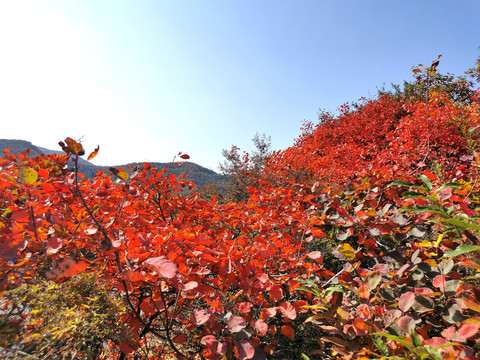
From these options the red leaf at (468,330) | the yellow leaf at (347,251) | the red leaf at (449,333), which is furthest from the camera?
the yellow leaf at (347,251)

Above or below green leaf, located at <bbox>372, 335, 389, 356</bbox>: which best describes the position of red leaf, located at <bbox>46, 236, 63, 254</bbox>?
above

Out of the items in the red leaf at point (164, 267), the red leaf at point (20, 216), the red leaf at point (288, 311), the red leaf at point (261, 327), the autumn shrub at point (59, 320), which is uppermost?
the red leaf at point (20, 216)

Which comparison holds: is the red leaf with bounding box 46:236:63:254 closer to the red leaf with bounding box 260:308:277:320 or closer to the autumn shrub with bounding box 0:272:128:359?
the autumn shrub with bounding box 0:272:128:359

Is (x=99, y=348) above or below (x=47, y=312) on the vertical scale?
below

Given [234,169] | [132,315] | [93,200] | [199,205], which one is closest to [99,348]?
[132,315]

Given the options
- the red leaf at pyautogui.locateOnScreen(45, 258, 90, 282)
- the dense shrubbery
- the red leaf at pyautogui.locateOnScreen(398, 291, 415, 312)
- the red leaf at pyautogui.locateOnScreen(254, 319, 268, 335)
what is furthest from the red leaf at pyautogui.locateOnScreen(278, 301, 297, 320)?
the red leaf at pyautogui.locateOnScreen(45, 258, 90, 282)

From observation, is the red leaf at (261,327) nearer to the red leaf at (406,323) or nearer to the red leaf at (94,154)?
the red leaf at (406,323)

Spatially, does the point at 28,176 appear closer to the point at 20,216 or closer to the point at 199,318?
the point at 20,216

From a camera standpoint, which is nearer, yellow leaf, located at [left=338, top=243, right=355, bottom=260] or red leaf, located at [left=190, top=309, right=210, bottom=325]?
red leaf, located at [left=190, top=309, right=210, bottom=325]

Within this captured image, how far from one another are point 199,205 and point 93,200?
1.15m

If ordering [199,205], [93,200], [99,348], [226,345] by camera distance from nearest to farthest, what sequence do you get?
[226,345]
[99,348]
[93,200]
[199,205]

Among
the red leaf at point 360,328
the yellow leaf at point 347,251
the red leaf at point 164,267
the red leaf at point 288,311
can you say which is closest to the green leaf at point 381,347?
the red leaf at point 360,328

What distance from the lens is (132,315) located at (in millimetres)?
1576

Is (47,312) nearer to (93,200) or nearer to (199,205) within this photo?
(93,200)
